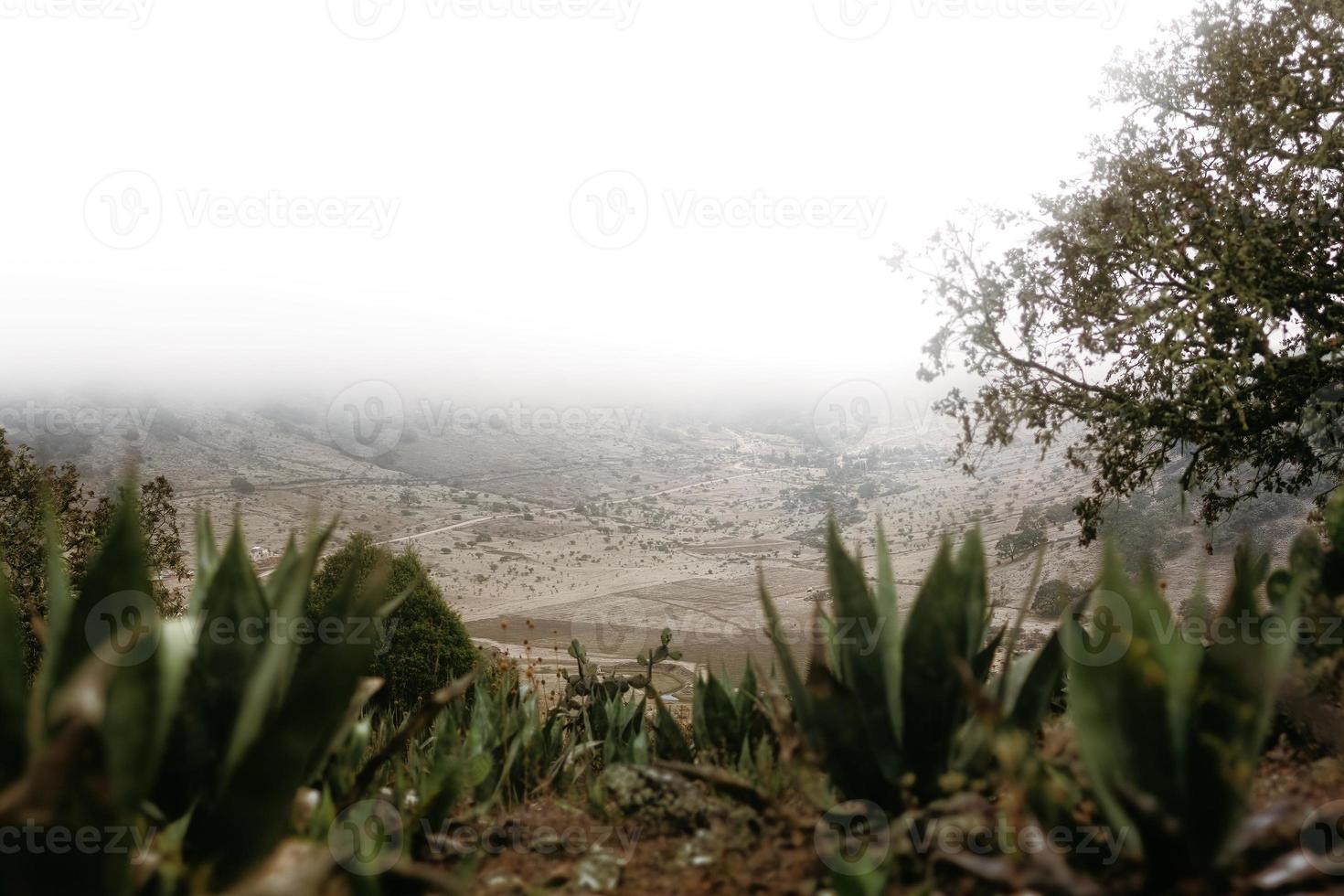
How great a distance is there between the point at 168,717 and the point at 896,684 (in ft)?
5.85

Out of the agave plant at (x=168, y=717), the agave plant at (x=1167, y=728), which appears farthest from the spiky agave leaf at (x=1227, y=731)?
the agave plant at (x=168, y=717)

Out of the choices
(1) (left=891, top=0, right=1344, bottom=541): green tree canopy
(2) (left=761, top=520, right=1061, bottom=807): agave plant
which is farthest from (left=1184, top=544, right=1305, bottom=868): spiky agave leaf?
(1) (left=891, top=0, right=1344, bottom=541): green tree canopy

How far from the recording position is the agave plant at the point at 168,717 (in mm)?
1329

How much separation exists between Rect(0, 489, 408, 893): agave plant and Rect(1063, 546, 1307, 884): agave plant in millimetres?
1652

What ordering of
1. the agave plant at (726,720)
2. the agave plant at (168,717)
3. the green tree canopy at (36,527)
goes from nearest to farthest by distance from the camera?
the agave plant at (168,717) < the agave plant at (726,720) < the green tree canopy at (36,527)

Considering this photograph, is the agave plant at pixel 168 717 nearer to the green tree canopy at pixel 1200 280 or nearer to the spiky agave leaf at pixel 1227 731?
the spiky agave leaf at pixel 1227 731

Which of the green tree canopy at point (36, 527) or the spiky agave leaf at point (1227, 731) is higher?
the spiky agave leaf at point (1227, 731)

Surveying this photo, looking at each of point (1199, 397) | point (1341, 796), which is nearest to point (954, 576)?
point (1341, 796)

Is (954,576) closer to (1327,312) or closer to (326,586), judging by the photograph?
(1327,312)

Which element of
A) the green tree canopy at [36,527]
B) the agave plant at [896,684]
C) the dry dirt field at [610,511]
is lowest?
the dry dirt field at [610,511]

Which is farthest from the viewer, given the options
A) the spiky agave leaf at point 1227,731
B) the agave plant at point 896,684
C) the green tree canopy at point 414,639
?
the green tree canopy at point 414,639

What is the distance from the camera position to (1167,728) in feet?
5.63

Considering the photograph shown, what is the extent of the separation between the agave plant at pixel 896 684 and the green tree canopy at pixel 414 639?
23.2 ft

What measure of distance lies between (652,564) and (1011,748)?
83.2 meters
